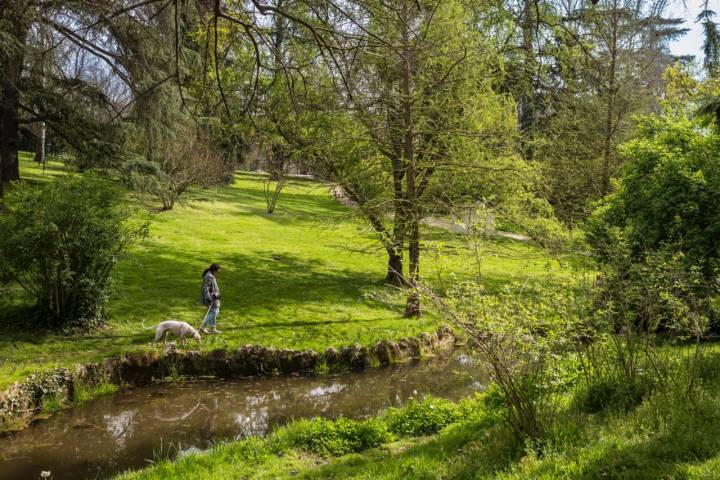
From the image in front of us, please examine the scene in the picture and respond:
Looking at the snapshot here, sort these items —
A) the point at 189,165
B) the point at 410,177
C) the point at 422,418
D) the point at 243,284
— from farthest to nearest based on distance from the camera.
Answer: the point at 189,165
the point at 243,284
the point at 410,177
the point at 422,418

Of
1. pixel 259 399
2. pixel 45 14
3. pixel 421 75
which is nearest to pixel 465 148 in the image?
pixel 421 75

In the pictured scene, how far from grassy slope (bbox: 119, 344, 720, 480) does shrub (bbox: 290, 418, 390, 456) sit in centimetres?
18

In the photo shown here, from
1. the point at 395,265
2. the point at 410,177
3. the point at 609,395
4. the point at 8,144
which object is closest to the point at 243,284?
the point at 395,265

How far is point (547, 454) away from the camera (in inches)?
199

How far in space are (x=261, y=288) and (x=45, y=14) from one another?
37.7ft

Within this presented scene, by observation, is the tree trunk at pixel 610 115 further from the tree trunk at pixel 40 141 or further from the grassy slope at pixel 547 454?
the tree trunk at pixel 40 141

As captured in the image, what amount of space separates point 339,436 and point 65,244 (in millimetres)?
7072

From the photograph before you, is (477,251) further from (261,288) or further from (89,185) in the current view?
(261,288)

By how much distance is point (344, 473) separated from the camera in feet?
19.8

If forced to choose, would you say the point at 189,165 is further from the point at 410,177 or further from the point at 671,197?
the point at 671,197

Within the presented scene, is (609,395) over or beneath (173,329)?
over

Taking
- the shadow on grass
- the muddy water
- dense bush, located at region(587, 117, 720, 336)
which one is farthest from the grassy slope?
the shadow on grass

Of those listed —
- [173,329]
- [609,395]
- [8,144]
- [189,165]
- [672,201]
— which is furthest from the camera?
[189,165]

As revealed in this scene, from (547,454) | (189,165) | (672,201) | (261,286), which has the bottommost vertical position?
(261,286)
